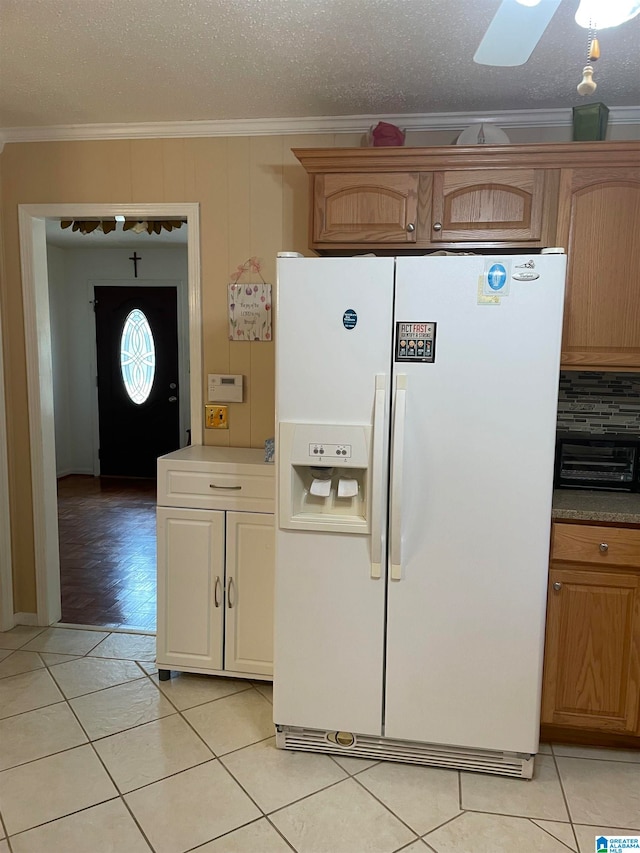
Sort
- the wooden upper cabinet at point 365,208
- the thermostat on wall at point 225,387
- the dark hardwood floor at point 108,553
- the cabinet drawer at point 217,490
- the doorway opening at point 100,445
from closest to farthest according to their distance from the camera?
the wooden upper cabinet at point 365,208 → the cabinet drawer at point 217,490 → the thermostat on wall at point 225,387 → the doorway opening at point 100,445 → the dark hardwood floor at point 108,553

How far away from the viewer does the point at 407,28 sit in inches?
78.0

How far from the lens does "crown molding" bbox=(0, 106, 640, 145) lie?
2631 millimetres

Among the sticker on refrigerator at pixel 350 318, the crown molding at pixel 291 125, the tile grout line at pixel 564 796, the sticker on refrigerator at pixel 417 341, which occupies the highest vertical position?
the crown molding at pixel 291 125

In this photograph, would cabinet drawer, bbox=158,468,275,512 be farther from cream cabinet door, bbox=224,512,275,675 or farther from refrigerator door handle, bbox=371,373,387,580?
refrigerator door handle, bbox=371,373,387,580

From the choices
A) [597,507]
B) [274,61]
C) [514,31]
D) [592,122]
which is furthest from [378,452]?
[592,122]

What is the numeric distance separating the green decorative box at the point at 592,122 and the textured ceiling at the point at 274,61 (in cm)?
9

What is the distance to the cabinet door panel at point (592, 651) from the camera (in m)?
2.26

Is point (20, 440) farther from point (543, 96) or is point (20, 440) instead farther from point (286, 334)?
point (543, 96)

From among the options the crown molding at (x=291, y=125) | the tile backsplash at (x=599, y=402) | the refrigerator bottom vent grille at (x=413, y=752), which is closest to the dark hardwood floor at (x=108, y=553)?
the refrigerator bottom vent grille at (x=413, y=752)

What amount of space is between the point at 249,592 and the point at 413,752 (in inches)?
34.6

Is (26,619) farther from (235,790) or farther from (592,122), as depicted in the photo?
(592,122)

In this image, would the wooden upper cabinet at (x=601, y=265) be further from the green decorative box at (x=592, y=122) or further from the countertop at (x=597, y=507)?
the countertop at (x=597, y=507)

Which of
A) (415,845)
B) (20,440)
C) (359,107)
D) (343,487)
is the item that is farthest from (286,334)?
(20,440)

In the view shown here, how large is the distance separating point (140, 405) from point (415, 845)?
539cm
